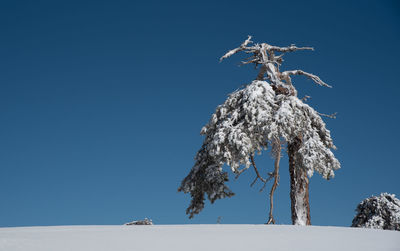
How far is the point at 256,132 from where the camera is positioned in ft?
48.9

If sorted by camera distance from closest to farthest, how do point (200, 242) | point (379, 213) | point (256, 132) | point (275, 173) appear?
point (200, 242), point (256, 132), point (275, 173), point (379, 213)

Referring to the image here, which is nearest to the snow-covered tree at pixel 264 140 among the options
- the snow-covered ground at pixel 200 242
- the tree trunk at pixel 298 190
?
the tree trunk at pixel 298 190

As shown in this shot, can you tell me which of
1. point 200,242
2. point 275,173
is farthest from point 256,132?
point 200,242

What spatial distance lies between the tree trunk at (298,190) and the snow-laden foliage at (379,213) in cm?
694

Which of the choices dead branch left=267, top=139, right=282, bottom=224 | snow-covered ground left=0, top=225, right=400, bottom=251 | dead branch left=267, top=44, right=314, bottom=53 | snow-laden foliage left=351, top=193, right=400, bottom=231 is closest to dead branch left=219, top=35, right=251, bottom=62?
dead branch left=267, top=44, right=314, bottom=53

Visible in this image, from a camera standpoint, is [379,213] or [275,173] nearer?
[275,173]

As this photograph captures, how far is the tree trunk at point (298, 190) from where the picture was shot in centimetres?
1513

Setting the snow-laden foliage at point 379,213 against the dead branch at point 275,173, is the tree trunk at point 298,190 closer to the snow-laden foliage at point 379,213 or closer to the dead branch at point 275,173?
the dead branch at point 275,173

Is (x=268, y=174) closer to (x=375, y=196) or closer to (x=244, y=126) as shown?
(x=244, y=126)

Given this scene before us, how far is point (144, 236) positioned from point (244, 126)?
12.0 metres

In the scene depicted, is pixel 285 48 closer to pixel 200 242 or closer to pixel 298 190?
pixel 298 190

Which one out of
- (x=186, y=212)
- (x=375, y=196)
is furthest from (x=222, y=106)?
(x=375, y=196)

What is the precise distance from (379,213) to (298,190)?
323 inches

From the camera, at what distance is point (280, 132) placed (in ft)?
47.1
